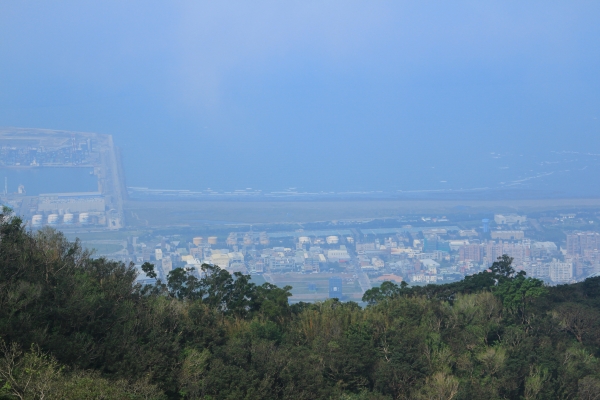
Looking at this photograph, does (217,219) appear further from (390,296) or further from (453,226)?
(390,296)

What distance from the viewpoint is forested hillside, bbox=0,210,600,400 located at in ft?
40.3

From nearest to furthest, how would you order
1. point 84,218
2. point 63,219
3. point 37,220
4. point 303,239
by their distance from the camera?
point 37,220
point 63,219
point 84,218
point 303,239

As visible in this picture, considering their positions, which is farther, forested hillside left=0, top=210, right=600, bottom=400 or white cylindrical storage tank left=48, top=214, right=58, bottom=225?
white cylindrical storage tank left=48, top=214, right=58, bottom=225

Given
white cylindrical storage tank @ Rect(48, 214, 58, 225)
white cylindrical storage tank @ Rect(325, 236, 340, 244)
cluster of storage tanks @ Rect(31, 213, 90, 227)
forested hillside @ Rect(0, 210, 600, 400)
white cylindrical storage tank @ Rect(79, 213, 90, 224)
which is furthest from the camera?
white cylindrical storage tank @ Rect(325, 236, 340, 244)

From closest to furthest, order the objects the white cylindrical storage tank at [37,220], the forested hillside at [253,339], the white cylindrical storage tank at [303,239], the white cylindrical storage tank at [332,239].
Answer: the forested hillside at [253,339], the white cylindrical storage tank at [37,220], the white cylindrical storage tank at [303,239], the white cylindrical storage tank at [332,239]

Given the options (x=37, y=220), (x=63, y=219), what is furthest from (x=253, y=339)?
(x=63, y=219)

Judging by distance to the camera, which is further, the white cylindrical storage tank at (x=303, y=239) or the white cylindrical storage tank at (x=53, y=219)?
the white cylindrical storage tank at (x=303, y=239)

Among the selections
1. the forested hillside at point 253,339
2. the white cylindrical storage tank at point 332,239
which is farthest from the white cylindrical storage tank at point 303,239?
the forested hillside at point 253,339

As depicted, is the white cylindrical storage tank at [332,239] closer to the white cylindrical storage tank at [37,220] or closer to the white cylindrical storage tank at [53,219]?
the white cylindrical storage tank at [53,219]

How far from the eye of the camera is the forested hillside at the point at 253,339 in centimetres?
1228

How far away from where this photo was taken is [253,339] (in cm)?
1653

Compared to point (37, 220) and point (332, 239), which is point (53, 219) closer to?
point (37, 220)

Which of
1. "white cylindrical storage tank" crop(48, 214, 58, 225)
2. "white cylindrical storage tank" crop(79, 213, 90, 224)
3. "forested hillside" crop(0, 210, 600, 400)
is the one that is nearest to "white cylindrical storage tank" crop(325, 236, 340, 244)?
"white cylindrical storage tank" crop(79, 213, 90, 224)

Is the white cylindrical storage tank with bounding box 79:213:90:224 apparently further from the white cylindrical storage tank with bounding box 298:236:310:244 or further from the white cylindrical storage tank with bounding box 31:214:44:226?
the white cylindrical storage tank with bounding box 298:236:310:244
